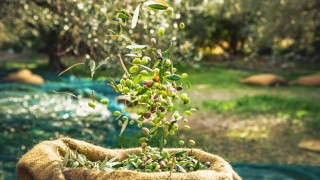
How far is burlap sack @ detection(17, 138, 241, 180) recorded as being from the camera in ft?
12.5

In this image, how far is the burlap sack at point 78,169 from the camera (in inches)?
150

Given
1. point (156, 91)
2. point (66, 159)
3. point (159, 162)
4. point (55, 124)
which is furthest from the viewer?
point (55, 124)

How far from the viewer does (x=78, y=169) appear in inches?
154

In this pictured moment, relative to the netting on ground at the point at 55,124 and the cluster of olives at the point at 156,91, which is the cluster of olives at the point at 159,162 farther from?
the netting on ground at the point at 55,124

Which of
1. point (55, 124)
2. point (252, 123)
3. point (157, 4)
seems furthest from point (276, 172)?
point (157, 4)

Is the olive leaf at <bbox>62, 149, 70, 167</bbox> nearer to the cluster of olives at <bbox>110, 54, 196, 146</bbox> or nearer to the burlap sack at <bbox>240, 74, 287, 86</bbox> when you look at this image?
the cluster of olives at <bbox>110, 54, 196, 146</bbox>

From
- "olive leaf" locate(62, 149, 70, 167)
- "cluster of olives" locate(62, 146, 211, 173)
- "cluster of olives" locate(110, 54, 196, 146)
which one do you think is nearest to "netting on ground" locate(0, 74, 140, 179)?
"cluster of olives" locate(62, 146, 211, 173)

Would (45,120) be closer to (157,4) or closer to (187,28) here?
(157,4)

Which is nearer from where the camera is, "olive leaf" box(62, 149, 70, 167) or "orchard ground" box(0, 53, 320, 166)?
"olive leaf" box(62, 149, 70, 167)

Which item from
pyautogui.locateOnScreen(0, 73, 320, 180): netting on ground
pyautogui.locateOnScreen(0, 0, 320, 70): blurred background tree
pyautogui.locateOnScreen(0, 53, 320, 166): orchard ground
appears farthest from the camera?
pyautogui.locateOnScreen(0, 53, 320, 166): orchard ground

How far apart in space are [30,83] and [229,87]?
30.1 ft

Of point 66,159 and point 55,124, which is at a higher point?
point 66,159

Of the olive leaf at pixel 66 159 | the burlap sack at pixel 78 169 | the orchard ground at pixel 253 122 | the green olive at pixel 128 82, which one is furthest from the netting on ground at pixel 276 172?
the green olive at pixel 128 82

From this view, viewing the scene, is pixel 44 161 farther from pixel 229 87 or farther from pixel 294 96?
pixel 229 87
